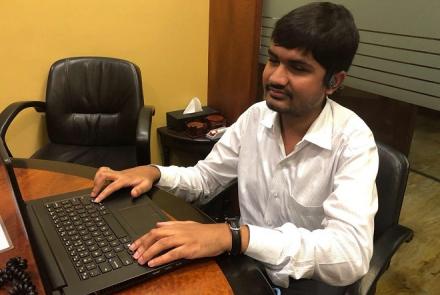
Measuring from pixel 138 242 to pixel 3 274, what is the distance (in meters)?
0.26

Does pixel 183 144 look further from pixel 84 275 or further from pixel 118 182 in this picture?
pixel 84 275

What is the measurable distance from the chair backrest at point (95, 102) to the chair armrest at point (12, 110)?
2.2 inches

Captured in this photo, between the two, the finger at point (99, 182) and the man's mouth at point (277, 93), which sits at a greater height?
the man's mouth at point (277, 93)

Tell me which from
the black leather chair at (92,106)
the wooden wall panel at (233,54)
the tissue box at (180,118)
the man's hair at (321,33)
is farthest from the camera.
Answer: the tissue box at (180,118)

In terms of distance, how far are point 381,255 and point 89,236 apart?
0.70m

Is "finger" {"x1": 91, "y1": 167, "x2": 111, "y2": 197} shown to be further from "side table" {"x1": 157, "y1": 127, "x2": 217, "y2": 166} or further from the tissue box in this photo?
the tissue box

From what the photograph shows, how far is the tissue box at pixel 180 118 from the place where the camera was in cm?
248

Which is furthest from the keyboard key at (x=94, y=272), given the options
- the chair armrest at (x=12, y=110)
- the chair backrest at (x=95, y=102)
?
the chair backrest at (x=95, y=102)

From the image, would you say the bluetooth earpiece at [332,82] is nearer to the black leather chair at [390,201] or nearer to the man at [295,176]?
the man at [295,176]

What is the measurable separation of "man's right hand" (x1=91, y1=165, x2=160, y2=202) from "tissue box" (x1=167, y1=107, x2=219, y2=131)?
1378mm

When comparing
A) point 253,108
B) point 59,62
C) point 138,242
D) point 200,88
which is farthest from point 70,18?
point 138,242

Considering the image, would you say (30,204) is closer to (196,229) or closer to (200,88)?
(196,229)

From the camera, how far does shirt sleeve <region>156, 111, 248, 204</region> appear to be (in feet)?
4.11

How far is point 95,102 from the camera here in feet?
7.20
